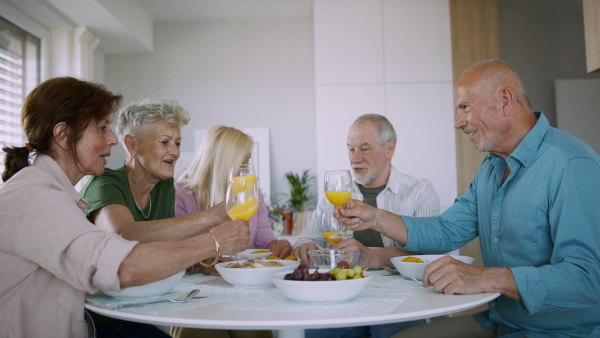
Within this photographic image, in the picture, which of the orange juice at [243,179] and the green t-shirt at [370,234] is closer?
the orange juice at [243,179]

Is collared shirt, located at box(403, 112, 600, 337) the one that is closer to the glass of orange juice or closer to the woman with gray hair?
the glass of orange juice

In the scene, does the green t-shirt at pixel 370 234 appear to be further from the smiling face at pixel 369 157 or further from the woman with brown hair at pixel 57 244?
the woman with brown hair at pixel 57 244

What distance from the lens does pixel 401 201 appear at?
2.45m

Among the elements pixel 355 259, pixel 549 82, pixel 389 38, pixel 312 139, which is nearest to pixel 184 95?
pixel 312 139

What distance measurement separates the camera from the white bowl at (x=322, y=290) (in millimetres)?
1168

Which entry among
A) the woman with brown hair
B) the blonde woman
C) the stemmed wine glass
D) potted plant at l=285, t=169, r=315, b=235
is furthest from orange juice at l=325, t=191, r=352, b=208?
potted plant at l=285, t=169, r=315, b=235

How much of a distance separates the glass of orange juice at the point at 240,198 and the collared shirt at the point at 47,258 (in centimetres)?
33

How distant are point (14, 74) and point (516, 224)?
12.5 ft

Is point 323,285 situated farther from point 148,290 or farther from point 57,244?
point 57,244

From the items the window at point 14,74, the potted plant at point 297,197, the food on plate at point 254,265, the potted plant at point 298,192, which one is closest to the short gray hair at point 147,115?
the food on plate at point 254,265

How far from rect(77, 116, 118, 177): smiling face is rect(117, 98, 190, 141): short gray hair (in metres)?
0.50

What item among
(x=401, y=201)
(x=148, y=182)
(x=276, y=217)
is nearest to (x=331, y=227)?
(x=401, y=201)

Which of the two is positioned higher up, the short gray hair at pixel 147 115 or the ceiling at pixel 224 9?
the ceiling at pixel 224 9

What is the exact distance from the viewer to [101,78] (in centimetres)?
532
